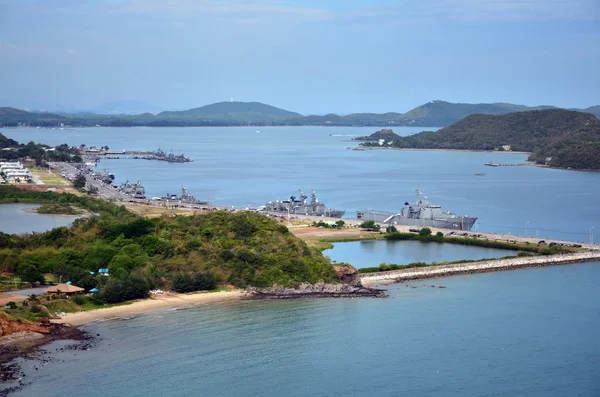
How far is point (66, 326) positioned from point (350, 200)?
1350 inches

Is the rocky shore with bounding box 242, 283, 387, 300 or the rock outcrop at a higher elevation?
the rock outcrop

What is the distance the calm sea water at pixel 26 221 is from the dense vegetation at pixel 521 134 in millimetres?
61725

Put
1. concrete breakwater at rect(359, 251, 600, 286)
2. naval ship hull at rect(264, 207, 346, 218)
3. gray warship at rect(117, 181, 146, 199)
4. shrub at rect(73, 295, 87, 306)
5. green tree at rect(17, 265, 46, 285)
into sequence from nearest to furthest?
shrub at rect(73, 295, 87, 306)
green tree at rect(17, 265, 46, 285)
concrete breakwater at rect(359, 251, 600, 286)
naval ship hull at rect(264, 207, 346, 218)
gray warship at rect(117, 181, 146, 199)

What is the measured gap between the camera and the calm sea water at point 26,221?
3725 centimetres

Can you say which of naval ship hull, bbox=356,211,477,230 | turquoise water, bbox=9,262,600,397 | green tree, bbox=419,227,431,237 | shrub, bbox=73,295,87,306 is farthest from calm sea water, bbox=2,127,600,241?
shrub, bbox=73,295,87,306

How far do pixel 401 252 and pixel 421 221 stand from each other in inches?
319

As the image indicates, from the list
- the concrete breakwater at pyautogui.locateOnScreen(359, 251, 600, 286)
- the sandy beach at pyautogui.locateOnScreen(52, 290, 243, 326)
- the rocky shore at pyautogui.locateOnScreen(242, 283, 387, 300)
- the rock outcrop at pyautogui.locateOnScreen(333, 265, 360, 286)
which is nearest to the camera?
the sandy beach at pyautogui.locateOnScreen(52, 290, 243, 326)

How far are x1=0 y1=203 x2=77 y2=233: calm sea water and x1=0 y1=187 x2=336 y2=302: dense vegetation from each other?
6.31 m

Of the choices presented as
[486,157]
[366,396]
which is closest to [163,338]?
[366,396]

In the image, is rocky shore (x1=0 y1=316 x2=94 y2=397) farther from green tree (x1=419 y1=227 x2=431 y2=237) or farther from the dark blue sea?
green tree (x1=419 y1=227 x2=431 y2=237)

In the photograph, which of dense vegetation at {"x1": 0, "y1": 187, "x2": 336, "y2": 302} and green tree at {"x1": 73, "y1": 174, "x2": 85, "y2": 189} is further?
green tree at {"x1": 73, "y1": 174, "x2": 85, "y2": 189}

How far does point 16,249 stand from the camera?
29.3 metres

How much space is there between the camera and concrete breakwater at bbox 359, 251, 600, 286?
96.1 ft

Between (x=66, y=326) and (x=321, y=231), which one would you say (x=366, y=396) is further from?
(x=321, y=231)
